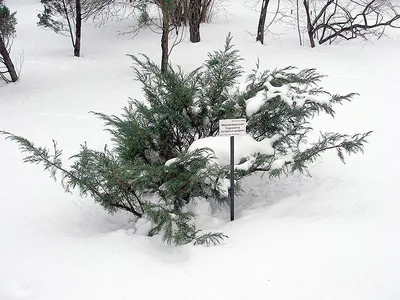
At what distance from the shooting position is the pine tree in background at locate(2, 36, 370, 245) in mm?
3457

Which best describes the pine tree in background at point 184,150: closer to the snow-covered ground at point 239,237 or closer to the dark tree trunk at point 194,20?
the snow-covered ground at point 239,237

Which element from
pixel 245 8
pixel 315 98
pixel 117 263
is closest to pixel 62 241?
pixel 117 263

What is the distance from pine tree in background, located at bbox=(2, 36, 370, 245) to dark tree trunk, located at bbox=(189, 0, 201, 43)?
839 cm

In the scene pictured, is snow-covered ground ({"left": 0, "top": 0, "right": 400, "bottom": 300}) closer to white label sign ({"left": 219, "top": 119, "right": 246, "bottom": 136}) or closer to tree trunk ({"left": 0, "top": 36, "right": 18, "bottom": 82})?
white label sign ({"left": 219, "top": 119, "right": 246, "bottom": 136})

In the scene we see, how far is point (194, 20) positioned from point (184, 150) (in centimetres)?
924

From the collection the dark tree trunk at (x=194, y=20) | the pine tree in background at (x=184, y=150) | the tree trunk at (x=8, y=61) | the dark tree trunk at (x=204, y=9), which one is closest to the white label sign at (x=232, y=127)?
the pine tree in background at (x=184, y=150)

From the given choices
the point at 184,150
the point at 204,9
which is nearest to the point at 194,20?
the point at 204,9

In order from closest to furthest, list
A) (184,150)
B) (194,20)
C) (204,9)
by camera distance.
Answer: (184,150) → (194,20) → (204,9)

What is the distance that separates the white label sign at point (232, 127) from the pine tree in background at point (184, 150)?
279mm

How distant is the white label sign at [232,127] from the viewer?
342 cm

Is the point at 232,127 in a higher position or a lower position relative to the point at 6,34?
lower

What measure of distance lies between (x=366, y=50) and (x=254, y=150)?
8813 mm

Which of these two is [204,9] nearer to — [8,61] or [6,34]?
[6,34]

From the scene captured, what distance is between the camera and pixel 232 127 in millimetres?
3443
